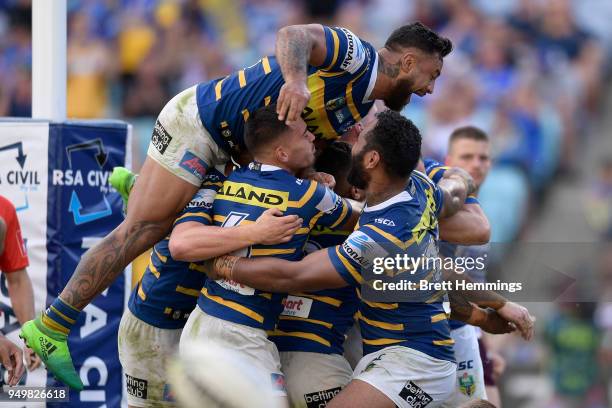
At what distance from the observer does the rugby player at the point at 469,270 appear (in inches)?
227

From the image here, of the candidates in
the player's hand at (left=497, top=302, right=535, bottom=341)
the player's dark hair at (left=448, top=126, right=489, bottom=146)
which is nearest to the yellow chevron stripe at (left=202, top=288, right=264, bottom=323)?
the player's hand at (left=497, top=302, right=535, bottom=341)

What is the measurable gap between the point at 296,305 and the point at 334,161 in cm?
90

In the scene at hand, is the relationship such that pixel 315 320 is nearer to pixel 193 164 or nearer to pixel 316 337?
pixel 316 337

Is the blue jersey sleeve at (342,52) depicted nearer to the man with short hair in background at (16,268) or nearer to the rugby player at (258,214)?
the rugby player at (258,214)

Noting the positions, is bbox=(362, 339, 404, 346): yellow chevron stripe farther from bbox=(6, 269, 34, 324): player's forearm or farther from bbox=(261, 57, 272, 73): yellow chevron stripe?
bbox=(6, 269, 34, 324): player's forearm

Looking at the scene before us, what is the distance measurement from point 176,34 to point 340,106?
8.51m

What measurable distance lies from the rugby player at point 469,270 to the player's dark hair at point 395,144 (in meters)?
0.59

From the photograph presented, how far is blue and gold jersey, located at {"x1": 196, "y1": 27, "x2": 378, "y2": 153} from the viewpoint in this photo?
4992mm

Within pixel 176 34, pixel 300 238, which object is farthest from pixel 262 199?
pixel 176 34

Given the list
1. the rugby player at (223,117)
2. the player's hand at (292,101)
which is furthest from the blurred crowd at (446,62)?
the player's hand at (292,101)

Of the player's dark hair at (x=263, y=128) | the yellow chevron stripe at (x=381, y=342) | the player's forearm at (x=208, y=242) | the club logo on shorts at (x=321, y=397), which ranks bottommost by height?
the club logo on shorts at (x=321, y=397)

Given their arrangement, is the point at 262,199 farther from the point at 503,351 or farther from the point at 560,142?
the point at 560,142

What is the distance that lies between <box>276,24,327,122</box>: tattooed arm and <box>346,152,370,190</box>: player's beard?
43 centimetres

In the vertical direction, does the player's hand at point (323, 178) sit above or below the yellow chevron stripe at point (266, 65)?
below
